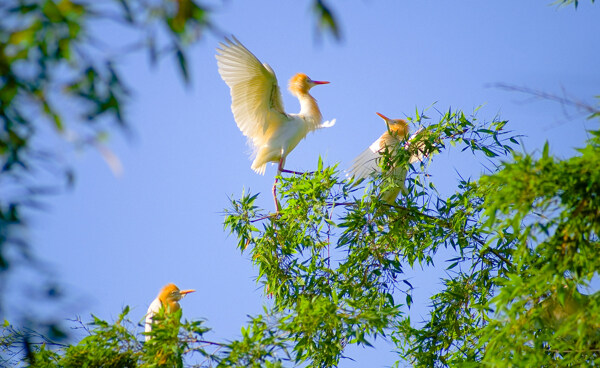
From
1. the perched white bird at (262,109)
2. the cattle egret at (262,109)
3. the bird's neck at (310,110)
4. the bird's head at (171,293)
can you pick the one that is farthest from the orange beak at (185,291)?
the bird's neck at (310,110)

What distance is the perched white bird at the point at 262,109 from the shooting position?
418 centimetres

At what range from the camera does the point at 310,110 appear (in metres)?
5.05

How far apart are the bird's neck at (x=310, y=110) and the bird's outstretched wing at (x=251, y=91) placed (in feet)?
1.19

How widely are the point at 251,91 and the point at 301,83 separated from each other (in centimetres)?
104

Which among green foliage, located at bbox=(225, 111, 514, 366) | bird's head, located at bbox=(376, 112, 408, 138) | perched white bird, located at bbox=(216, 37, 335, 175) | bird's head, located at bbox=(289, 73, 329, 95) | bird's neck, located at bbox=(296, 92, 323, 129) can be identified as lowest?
green foliage, located at bbox=(225, 111, 514, 366)

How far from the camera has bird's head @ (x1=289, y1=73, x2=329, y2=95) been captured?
5293 mm

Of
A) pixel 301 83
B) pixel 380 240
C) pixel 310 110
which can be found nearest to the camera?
pixel 380 240

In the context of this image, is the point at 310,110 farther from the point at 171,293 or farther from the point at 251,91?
the point at 171,293

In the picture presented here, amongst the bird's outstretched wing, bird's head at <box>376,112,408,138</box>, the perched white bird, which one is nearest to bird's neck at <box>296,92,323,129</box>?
the perched white bird

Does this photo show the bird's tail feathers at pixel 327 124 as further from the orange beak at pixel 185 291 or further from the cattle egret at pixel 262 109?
the orange beak at pixel 185 291

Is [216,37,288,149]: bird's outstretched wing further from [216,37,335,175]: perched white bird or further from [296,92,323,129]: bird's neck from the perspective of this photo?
[296,92,323,129]: bird's neck

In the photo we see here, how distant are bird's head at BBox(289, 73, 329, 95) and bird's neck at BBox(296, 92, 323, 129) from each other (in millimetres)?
64

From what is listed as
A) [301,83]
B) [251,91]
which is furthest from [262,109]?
[301,83]

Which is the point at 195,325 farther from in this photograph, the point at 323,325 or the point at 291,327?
the point at 323,325
